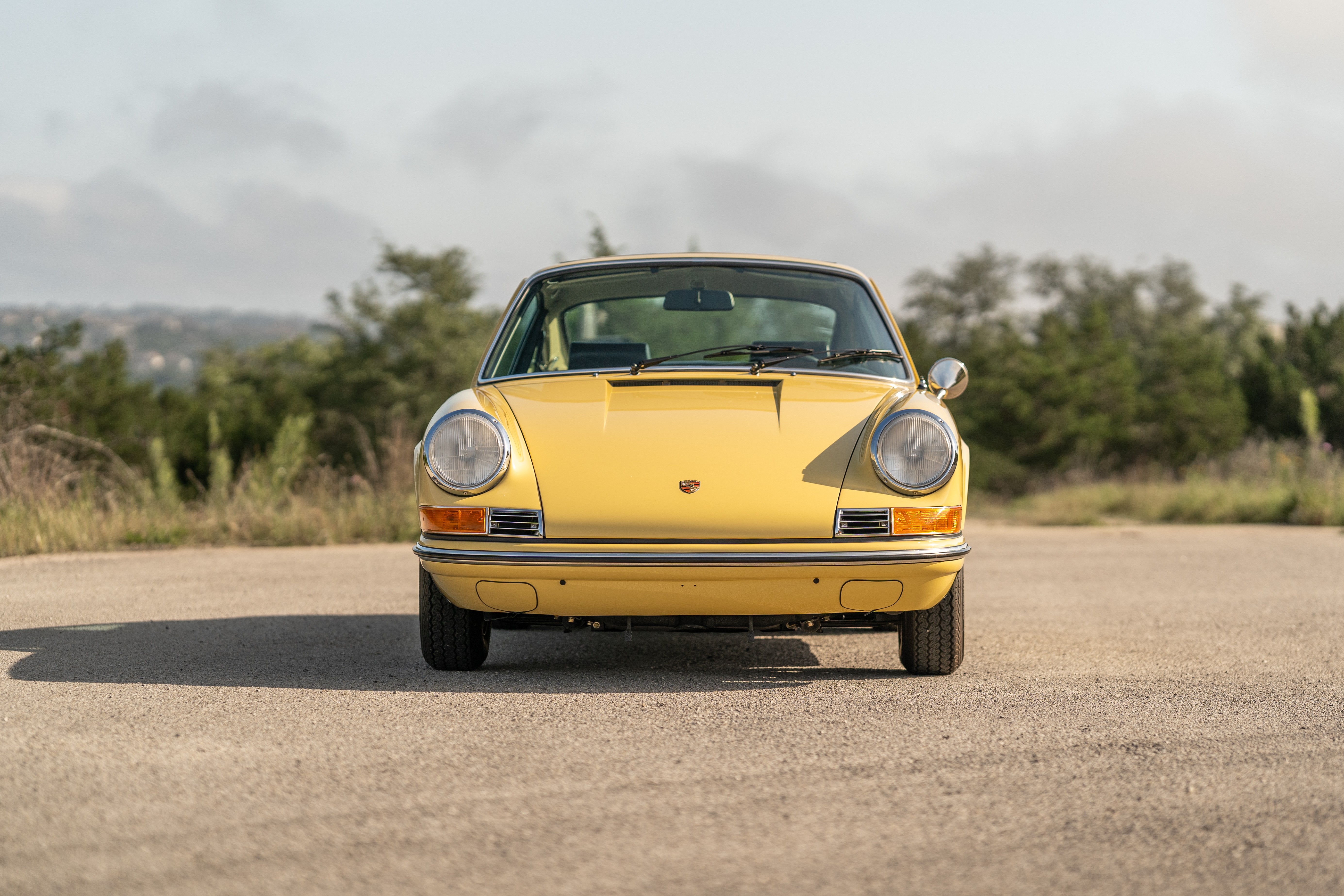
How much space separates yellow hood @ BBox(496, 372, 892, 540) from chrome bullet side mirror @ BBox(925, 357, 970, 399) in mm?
494

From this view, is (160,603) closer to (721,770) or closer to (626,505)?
(626,505)

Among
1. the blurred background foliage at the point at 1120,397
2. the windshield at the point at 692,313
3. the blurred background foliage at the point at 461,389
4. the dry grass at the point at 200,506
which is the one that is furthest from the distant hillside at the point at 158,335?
the blurred background foliage at the point at 1120,397

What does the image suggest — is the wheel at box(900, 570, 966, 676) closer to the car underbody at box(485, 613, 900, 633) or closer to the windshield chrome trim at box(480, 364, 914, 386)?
the car underbody at box(485, 613, 900, 633)

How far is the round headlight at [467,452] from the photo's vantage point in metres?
4.02

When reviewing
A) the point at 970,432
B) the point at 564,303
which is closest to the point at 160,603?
the point at 564,303

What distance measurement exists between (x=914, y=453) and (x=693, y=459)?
76 centimetres

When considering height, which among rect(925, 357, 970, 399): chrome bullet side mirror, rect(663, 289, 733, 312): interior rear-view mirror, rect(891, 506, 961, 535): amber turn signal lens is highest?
rect(663, 289, 733, 312): interior rear-view mirror

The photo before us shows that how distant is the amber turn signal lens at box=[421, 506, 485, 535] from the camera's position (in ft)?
13.1

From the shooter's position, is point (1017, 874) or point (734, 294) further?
point (734, 294)

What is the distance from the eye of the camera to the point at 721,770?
10.0ft

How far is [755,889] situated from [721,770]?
0.79 meters

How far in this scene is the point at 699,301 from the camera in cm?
516

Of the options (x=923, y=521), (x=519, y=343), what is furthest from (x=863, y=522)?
(x=519, y=343)

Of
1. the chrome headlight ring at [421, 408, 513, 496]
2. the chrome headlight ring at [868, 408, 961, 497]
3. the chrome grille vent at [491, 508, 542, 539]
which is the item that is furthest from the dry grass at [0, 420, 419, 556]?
the chrome headlight ring at [868, 408, 961, 497]
